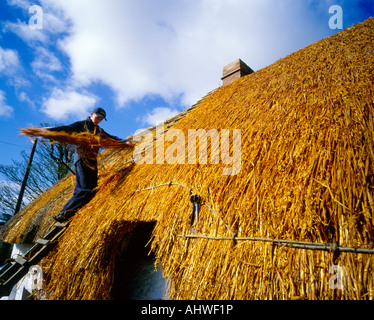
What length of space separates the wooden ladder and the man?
351 mm

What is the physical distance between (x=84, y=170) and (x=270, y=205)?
10.0 feet

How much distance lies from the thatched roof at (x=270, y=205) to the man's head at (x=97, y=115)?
1.35 metres

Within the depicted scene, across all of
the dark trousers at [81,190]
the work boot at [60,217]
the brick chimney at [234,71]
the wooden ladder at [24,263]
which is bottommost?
the wooden ladder at [24,263]

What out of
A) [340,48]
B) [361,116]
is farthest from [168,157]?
[340,48]

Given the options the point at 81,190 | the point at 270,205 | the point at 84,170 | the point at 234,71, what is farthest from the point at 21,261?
the point at 234,71

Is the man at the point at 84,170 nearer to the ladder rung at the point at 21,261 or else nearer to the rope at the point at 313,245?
the ladder rung at the point at 21,261

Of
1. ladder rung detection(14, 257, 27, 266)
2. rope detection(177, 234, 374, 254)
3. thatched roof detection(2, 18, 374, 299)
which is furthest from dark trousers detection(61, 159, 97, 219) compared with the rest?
rope detection(177, 234, 374, 254)

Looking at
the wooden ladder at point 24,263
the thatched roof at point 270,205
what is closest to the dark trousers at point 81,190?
the thatched roof at point 270,205

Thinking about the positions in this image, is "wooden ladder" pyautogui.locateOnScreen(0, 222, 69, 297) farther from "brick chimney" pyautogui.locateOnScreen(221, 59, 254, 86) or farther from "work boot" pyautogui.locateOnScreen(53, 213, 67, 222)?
"brick chimney" pyautogui.locateOnScreen(221, 59, 254, 86)

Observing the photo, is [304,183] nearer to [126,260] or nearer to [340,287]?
[340,287]

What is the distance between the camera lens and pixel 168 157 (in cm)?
300

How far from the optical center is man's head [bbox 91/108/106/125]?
11.3 ft

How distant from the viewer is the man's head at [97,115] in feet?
11.3

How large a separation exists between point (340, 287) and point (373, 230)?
36cm
